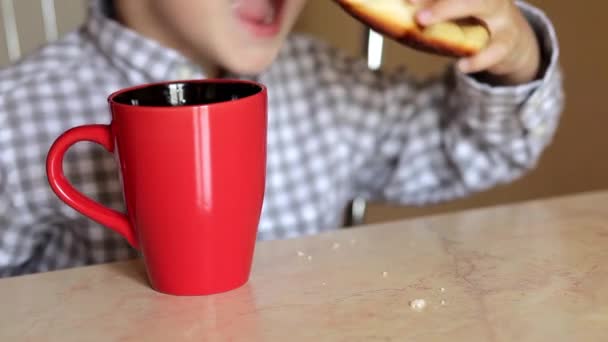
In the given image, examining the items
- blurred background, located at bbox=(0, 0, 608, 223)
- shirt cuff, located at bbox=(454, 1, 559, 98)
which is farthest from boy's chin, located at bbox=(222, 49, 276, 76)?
blurred background, located at bbox=(0, 0, 608, 223)

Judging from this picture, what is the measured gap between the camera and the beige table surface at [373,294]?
387 millimetres

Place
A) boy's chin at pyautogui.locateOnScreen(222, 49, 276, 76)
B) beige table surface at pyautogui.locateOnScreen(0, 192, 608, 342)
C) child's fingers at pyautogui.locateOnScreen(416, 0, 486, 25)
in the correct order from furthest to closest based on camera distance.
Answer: boy's chin at pyautogui.locateOnScreen(222, 49, 276, 76) < child's fingers at pyautogui.locateOnScreen(416, 0, 486, 25) < beige table surface at pyautogui.locateOnScreen(0, 192, 608, 342)

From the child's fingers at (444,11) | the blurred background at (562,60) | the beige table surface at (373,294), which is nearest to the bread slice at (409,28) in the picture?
the child's fingers at (444,11)

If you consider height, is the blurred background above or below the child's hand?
below

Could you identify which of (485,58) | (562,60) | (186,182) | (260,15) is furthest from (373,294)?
(562,60)

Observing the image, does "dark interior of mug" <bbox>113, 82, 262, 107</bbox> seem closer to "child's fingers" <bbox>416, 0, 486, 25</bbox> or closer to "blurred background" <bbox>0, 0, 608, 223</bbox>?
"child's fingers" <bbox>416, 0, 486, 25</bbox>

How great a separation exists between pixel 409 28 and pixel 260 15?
0.76 ft

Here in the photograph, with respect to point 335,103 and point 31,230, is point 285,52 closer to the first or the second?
point 335,103

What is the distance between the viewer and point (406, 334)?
1.24 ft

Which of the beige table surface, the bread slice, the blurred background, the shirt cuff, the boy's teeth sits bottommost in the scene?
the blurred background

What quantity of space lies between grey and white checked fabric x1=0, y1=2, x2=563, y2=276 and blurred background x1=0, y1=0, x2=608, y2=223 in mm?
244

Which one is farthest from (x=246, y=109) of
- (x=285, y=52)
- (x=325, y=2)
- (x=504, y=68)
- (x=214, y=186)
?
(x=325, y=2)

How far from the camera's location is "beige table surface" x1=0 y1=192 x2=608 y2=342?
0.39 metres

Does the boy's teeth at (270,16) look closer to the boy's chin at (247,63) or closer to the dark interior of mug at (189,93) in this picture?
the boy's chin at (247,63)
